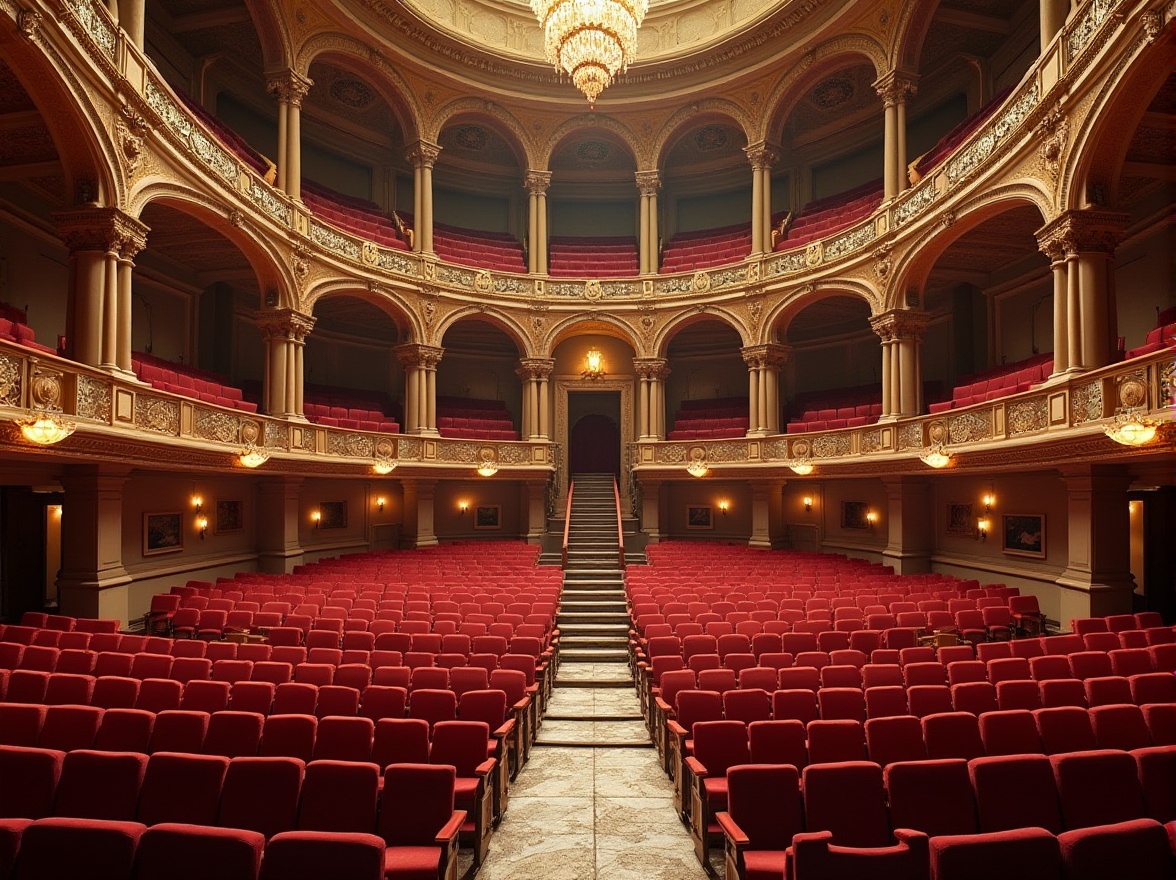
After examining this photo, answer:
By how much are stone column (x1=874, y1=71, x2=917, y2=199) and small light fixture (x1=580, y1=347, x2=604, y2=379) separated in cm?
947

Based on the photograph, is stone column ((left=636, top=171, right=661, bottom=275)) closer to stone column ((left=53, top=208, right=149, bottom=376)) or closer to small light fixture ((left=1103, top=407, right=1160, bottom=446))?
stone column ((left=53, top=208, right=149, bottom=376))

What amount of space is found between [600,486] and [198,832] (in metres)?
18.8

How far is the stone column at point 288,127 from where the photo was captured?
15.3 meters

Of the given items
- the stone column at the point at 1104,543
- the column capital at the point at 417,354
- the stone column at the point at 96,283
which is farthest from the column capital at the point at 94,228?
the stone column at the point at 1104,543

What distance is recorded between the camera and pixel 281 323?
1491 cm

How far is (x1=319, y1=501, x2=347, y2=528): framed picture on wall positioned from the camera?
16.8 metres

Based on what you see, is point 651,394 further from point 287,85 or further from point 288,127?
point 287,85

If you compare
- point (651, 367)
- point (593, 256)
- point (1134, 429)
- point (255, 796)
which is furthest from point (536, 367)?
point (255, 796)

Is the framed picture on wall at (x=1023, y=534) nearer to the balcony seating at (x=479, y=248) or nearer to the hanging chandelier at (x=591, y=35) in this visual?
the hanging chandelier at (x=591, y=35)

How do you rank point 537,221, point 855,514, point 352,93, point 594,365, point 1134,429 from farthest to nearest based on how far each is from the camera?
1. point 594,365
2. point 537,221
3. point 352,93
4. point 855,514
5. point 1134,429

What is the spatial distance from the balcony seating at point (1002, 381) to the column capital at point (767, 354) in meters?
4.49

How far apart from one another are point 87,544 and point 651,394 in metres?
14.1

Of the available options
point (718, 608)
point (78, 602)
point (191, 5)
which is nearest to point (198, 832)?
point (718, 608)

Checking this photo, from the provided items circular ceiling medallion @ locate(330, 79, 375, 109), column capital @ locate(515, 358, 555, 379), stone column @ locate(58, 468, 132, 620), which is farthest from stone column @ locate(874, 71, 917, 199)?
stone column @ locate(58, 468, 132, 620)
